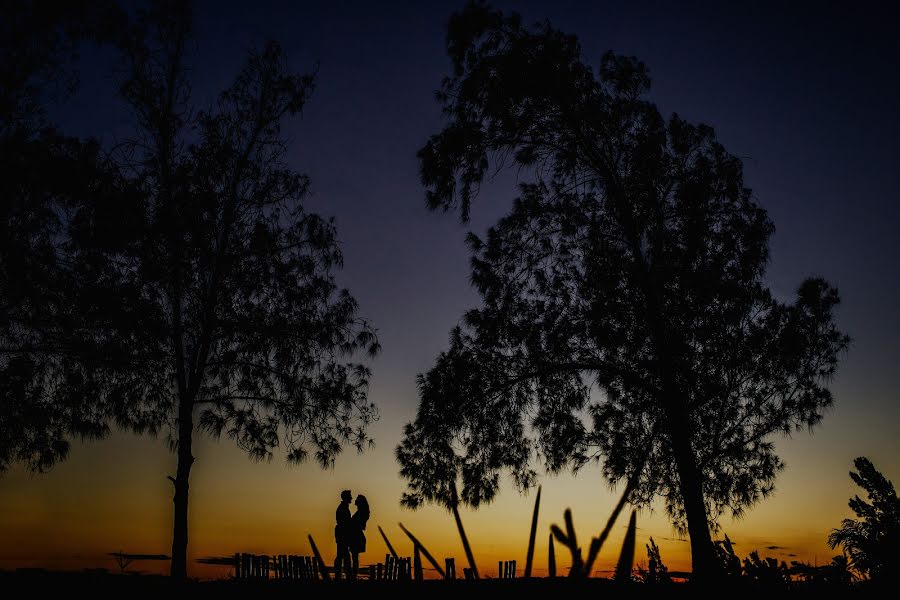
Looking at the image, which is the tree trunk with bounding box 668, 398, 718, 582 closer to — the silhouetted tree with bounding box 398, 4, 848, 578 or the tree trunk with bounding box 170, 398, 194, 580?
the silhouetted tree with bounding box 398, 4, 848, 578

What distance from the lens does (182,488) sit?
536 inches

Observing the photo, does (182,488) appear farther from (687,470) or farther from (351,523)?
(687,470)

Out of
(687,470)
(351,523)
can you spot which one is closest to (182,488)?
(351,523)

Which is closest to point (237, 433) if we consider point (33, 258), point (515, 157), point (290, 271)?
point (290, 271)

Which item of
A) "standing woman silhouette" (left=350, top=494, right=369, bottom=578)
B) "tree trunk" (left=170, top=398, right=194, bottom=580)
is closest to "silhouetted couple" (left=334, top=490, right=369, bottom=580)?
"standing woman silhouette" (left=350, top=494, right=369, bottom=578)

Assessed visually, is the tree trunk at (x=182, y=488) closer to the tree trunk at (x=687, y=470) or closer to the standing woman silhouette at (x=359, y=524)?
the standing woman silhouette at (x=359, y=524)

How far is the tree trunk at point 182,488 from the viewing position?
1291 centimetres

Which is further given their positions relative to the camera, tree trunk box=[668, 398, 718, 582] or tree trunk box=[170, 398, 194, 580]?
tree trunk box=[170, 398, 194, 580]

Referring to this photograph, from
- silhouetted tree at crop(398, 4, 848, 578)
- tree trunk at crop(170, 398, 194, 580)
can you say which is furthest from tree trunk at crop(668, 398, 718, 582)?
tree trunk at crop(170, 398, 194, 580)

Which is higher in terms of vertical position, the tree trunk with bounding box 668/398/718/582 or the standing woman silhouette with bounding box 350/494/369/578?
the tree trunk with bounding box 668/398/718/582

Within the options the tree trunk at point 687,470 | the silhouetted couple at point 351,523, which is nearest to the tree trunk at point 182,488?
the silhouetted couple at point 351,523

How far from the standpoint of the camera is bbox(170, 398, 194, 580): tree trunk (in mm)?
12909

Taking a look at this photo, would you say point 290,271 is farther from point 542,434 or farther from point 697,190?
point 697,190

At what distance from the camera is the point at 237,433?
47.6 ft
